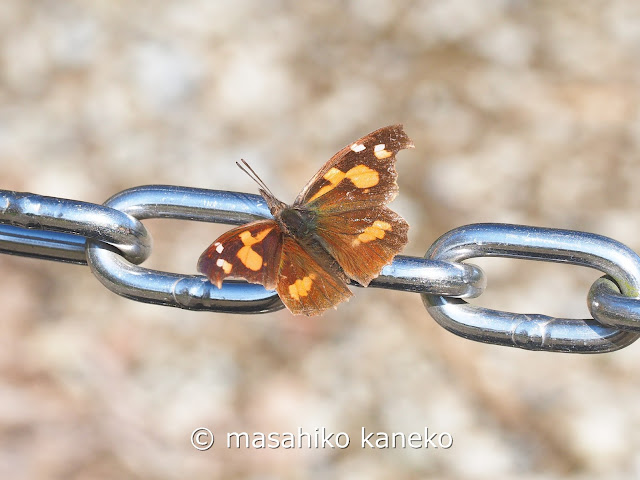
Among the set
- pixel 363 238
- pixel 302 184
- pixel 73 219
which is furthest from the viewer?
pixel 302 184

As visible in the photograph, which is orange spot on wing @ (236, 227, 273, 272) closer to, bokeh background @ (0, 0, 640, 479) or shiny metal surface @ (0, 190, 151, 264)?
shiny metal surface @ (0, 190, 151, 264)

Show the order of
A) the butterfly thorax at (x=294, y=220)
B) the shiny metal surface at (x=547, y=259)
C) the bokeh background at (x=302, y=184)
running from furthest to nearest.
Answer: the bokeh background at (x=302, y=184)
the butterfly thorax at (x=294, y=220)
the shiny metal surface at (x=547, y=259)

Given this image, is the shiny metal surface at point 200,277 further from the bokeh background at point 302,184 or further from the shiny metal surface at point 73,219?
the bokeh background at point 302,184

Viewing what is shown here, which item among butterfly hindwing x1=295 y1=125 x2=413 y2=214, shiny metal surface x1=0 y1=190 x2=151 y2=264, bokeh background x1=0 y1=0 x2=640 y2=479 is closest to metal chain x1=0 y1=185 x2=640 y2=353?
shiny metal surface x1=0 y1=190 x2=151 y2=264

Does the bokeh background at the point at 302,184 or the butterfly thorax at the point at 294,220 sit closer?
the butterfly thorax at the point at 294,220

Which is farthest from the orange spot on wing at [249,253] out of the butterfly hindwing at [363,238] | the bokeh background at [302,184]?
the bokeh background at [302,184]

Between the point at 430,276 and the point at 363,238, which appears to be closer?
the point at 430,276

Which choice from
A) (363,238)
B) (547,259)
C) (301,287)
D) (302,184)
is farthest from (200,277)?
(302,184)

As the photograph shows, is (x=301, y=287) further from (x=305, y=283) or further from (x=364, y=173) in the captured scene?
(x=364, y=173)
